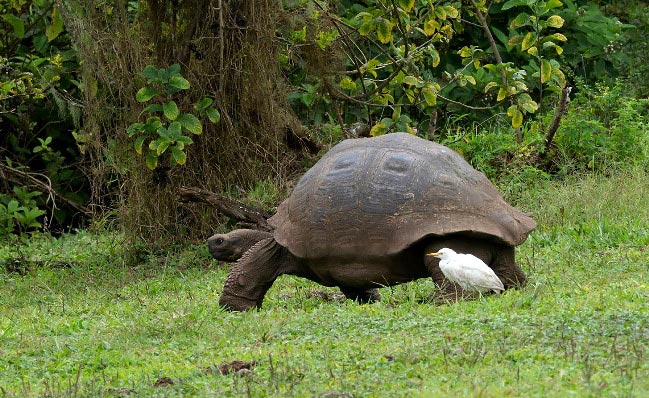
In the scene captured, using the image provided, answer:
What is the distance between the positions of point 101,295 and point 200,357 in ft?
9.89

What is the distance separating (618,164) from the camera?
→ 1056cm

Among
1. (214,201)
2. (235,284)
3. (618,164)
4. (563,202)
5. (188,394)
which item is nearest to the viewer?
(188,394)

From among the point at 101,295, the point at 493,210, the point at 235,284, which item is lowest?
the point at 101,295

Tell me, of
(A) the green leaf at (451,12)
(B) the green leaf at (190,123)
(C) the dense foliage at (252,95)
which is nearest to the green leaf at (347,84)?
(C) the dense foliage at (252,95)

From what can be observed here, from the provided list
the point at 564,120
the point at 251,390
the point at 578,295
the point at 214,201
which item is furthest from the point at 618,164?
the point at 251,390

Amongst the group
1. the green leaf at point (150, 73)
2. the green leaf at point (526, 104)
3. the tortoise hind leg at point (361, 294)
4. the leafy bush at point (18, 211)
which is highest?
the green leaf at point (150, 73)

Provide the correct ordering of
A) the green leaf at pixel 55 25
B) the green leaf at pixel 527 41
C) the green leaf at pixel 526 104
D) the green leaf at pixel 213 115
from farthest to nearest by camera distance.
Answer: the green leaf at pixel 527 41 → the green leaf at pixel 526 104 → the green leaf at pixel 55 25 → the green leaf at pixel 213 115

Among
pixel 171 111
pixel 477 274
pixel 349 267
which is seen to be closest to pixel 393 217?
pixel 349 267

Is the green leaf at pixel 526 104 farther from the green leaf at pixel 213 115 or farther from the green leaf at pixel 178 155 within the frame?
the green leaf at pixel 178 155

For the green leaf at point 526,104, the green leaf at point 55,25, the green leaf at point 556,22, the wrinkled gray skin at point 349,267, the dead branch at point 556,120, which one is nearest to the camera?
the wrinkled gray skin at point 349,267

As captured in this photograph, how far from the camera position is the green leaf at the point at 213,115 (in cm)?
940

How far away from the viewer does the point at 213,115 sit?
942cm

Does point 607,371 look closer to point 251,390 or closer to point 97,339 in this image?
point 251,390

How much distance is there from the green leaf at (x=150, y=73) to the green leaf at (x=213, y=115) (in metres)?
0.52
